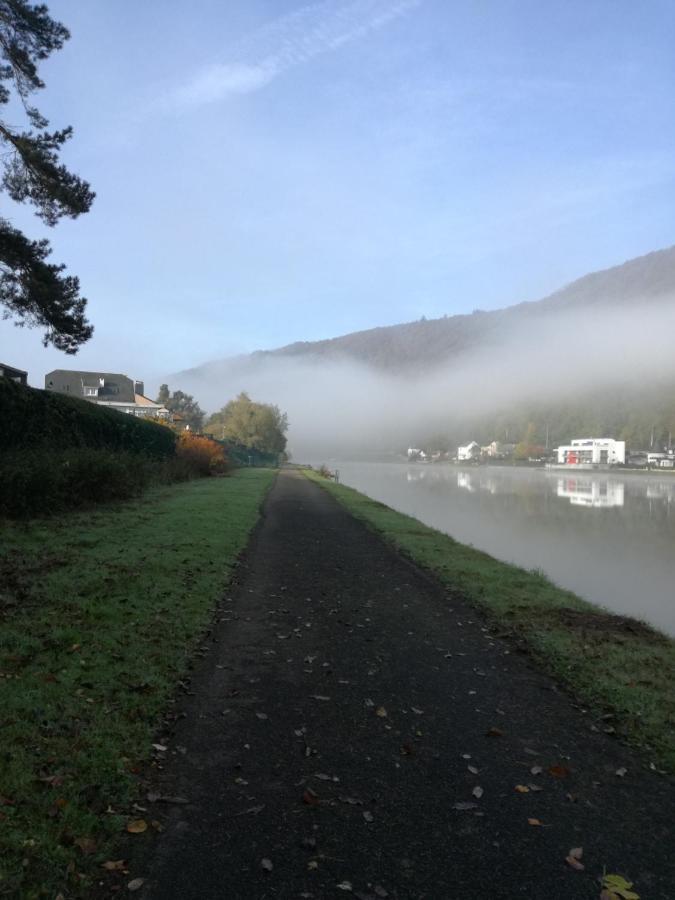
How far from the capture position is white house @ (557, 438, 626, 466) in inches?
5000

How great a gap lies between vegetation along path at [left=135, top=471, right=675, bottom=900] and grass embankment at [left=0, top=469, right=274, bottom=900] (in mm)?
284

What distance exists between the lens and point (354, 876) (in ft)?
9.37

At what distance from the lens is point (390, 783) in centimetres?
369

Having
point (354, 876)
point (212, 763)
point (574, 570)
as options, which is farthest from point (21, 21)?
point (574, 570)

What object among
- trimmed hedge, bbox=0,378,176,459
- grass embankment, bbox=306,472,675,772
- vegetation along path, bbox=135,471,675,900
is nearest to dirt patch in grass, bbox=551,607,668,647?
grass embankment, bbox=306,472,675,772

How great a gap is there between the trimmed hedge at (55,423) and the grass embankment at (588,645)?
9208mm

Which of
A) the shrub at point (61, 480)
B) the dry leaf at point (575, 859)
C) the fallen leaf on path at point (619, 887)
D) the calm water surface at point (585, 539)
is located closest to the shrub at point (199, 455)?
the calm water surface at point (585, 539)

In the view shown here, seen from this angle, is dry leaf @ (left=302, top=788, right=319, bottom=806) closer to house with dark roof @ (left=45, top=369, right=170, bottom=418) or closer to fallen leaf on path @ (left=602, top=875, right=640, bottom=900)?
fallen leaf on path @ (left=602, top=875, right=640, bottom=900)

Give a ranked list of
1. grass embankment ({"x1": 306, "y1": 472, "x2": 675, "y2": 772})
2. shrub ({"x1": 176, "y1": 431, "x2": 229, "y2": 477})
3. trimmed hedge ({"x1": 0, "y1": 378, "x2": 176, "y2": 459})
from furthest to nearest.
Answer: shrub ({"x1": 176, "y1": 431, "x2": 229, "y2": 477})
trimmed hedge ({"x1": 0, "y1": 378, "x2": 176, "y2": 459})
grass embankment ({"x1": 306, "y1": 472, "x2": 675, "y2": 772})

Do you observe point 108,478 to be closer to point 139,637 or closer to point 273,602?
point 273,602

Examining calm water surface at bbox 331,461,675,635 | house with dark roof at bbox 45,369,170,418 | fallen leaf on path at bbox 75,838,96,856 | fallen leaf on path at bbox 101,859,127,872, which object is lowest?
calm water surface at bbox 331,461,675,635

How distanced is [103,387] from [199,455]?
5086 cm

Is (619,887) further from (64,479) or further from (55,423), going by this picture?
(55,423)

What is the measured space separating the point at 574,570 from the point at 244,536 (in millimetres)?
7505
